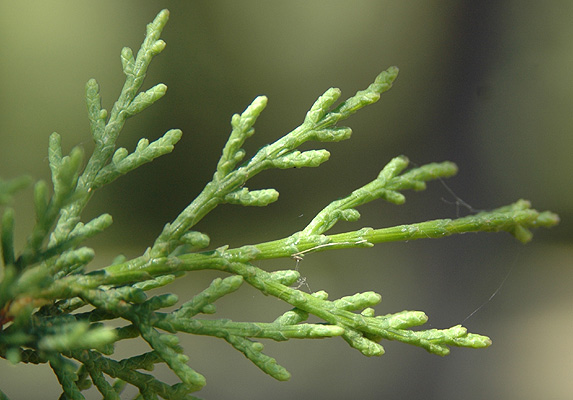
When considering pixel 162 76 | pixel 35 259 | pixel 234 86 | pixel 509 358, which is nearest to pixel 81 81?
pixel 162 76

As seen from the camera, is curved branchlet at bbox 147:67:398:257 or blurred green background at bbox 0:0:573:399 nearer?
curved branchlet at bbox 147:67:398:257

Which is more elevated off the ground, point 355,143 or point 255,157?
point 355,143

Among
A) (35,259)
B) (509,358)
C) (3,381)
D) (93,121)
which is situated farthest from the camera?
(509,358)

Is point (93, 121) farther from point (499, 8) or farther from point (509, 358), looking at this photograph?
point (499, 8)

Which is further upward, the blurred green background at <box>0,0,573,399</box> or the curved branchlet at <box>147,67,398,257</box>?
the blurred green background at <box>0,0,573,399</box>

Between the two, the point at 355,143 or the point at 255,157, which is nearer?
the point at 255,157

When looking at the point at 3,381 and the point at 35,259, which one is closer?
the point at 35,259

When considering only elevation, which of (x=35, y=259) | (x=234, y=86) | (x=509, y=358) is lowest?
(x=35, y=259)

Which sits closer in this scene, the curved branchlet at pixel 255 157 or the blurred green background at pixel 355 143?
the curved branchlet at pixel 255 157
